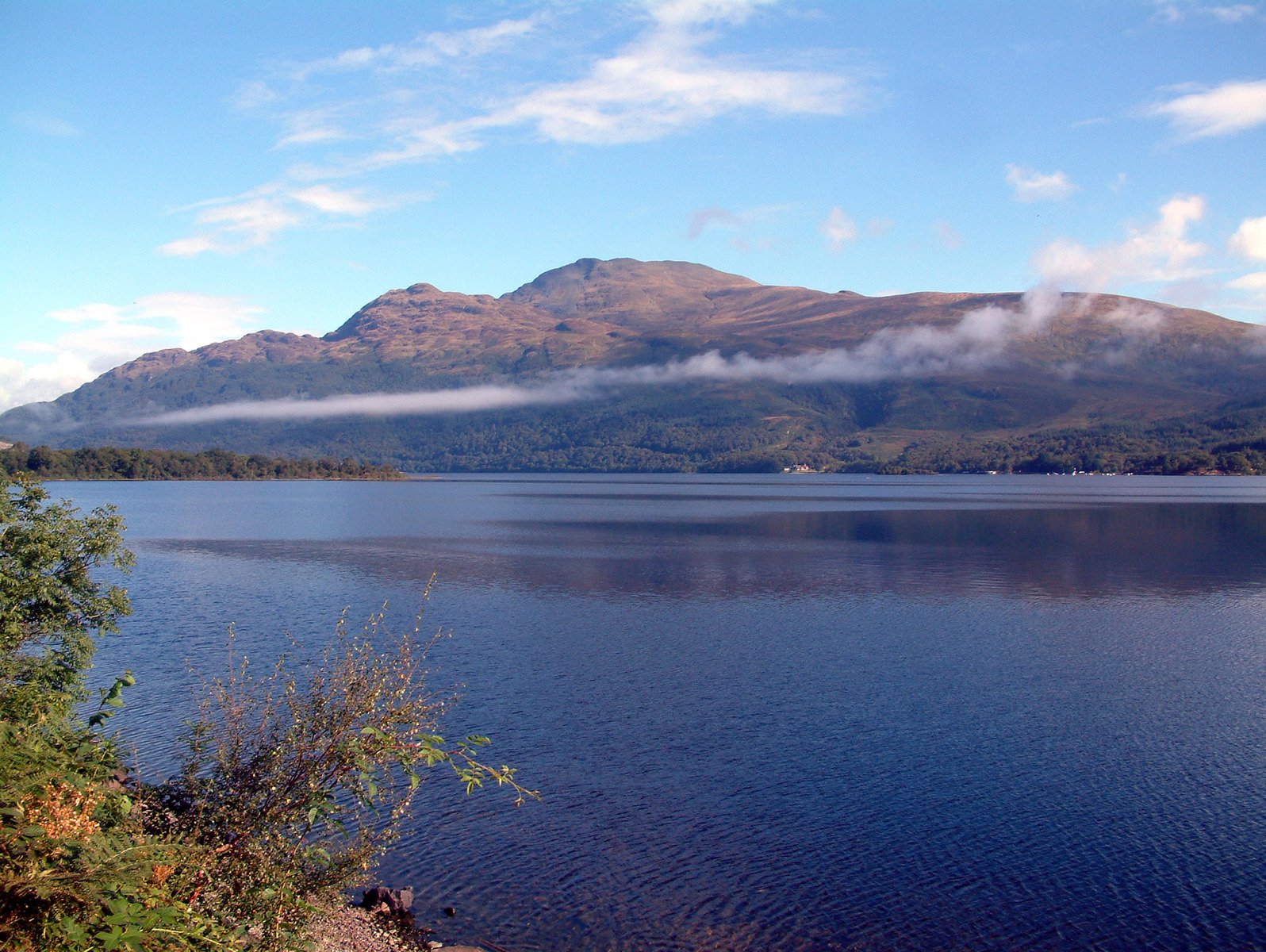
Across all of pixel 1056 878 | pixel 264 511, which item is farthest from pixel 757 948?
pixel 264 511

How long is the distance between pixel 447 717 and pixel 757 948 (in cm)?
1367

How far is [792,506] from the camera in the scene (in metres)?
143

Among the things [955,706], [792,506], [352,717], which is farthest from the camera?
[792,506]

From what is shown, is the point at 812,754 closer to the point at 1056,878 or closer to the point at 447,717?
the point at 1056,878

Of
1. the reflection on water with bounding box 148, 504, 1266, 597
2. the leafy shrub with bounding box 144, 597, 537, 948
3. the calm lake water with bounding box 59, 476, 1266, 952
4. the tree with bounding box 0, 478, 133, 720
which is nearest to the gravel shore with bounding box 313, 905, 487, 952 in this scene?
the leafy shrub with bounding box 144, 597, 537, 948

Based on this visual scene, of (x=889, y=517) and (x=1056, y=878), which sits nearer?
(x=1056, y=878)

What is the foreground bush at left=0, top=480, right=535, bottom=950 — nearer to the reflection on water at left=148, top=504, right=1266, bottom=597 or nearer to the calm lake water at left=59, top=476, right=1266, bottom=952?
the calm lake water at left=59, top=476, right=1266, bottom=952

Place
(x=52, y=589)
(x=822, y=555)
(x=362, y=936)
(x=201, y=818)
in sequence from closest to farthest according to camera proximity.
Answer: (x=201, y=818)
(x=362, y=936)
(x=52, y=589)
(x=822, y=555)

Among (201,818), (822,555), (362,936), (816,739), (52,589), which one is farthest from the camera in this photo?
(822,555)

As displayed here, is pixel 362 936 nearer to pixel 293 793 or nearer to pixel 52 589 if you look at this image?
Answer: pixel 293 793

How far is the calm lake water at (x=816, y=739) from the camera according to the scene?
56.7 ft

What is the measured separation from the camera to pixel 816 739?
26.6 m

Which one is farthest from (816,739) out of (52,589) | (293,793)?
(52,589)

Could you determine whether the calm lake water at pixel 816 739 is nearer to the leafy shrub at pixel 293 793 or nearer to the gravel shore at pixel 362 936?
the gravel shore at pixel 362 936
